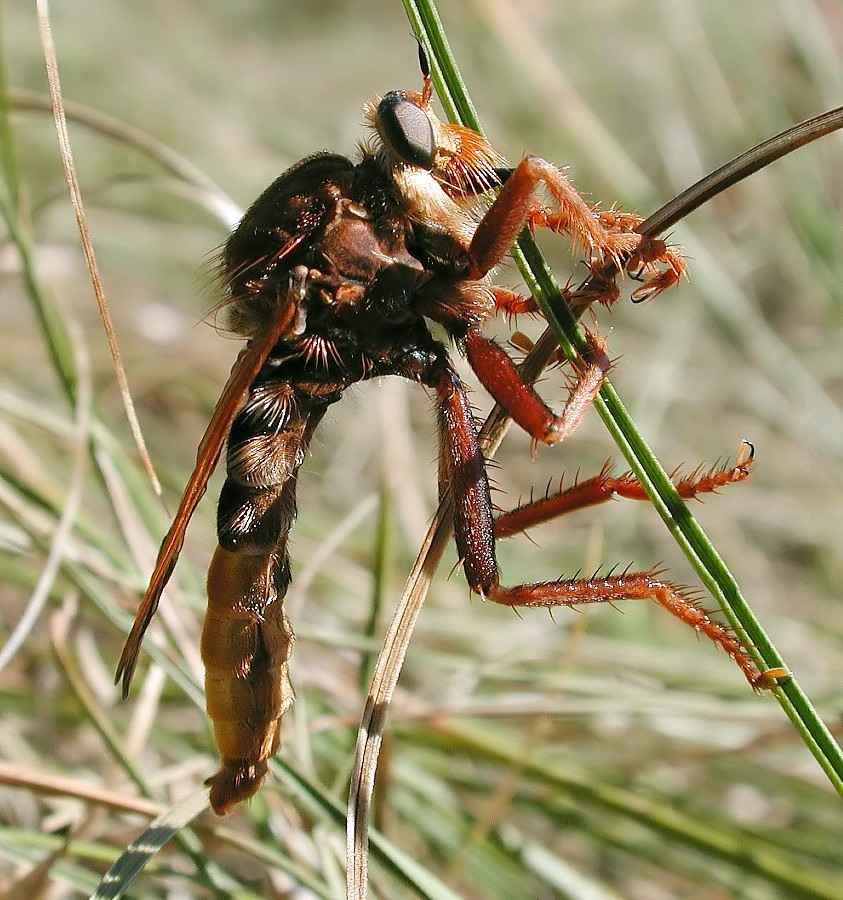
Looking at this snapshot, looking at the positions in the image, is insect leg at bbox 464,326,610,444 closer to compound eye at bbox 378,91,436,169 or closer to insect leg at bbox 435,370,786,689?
insect leg at bbox 435,370,786,689

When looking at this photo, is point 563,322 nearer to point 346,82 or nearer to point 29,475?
point 29,475

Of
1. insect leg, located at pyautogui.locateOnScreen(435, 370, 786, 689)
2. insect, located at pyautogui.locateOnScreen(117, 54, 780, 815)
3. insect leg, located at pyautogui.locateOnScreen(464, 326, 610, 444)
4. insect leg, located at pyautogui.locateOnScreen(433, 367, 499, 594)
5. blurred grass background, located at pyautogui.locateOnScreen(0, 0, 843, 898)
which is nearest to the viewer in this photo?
insect leg, located at pyautogui.locateOnScreen(464, 326, 610, 444)

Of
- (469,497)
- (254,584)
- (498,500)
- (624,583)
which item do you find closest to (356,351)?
(469,497)

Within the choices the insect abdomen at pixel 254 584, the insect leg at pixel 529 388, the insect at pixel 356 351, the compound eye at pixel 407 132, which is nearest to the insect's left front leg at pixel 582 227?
the insect at pixel 356 351

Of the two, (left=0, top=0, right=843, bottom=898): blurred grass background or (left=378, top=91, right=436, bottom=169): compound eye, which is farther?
(left=0, top=0, right=843, bottom=898): blurred grass background

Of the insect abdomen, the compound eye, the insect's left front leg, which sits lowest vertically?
the insect abdomen

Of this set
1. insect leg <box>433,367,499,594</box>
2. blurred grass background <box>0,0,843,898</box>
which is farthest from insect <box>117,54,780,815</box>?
blurred grass background <box>0,0,843,898</box>
